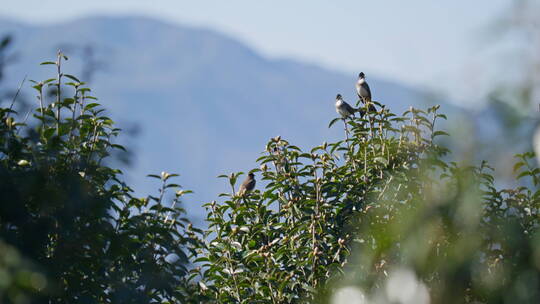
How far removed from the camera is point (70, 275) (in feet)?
14.7

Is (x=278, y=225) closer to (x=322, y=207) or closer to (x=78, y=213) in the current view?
(x=322, y=207)

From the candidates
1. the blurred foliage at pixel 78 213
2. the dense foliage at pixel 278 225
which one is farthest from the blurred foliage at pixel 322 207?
the blurred foliage at pixel 78 213

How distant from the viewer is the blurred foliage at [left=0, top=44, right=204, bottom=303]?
4.05 metres

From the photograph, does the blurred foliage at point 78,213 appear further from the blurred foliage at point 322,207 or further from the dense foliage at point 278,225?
the blurred foliage at point 322,207

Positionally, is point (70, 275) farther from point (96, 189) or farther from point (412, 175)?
point (412, 175)

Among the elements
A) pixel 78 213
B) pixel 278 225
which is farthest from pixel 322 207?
pixel 78 213

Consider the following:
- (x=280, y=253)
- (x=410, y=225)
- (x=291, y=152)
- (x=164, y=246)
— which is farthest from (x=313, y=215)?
(x=410, y=225)

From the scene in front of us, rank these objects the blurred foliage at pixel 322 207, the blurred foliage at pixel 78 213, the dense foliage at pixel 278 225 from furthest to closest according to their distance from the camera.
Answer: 1. the blurred foliage at pixel 322 207
2. the blurred foliage at pixel 78 213
3. the dense foliage at pixel 278 225

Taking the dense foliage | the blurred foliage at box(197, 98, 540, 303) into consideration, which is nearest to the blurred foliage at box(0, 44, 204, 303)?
the dense foliage

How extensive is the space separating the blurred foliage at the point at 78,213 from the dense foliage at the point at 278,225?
11mm

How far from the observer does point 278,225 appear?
246 inches

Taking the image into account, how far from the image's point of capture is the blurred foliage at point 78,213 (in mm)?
4047

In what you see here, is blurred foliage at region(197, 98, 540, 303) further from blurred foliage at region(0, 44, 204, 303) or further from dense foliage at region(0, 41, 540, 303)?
blurred foliage at region(0, 44, 204, 303)

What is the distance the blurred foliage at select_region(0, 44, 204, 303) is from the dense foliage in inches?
0.4
